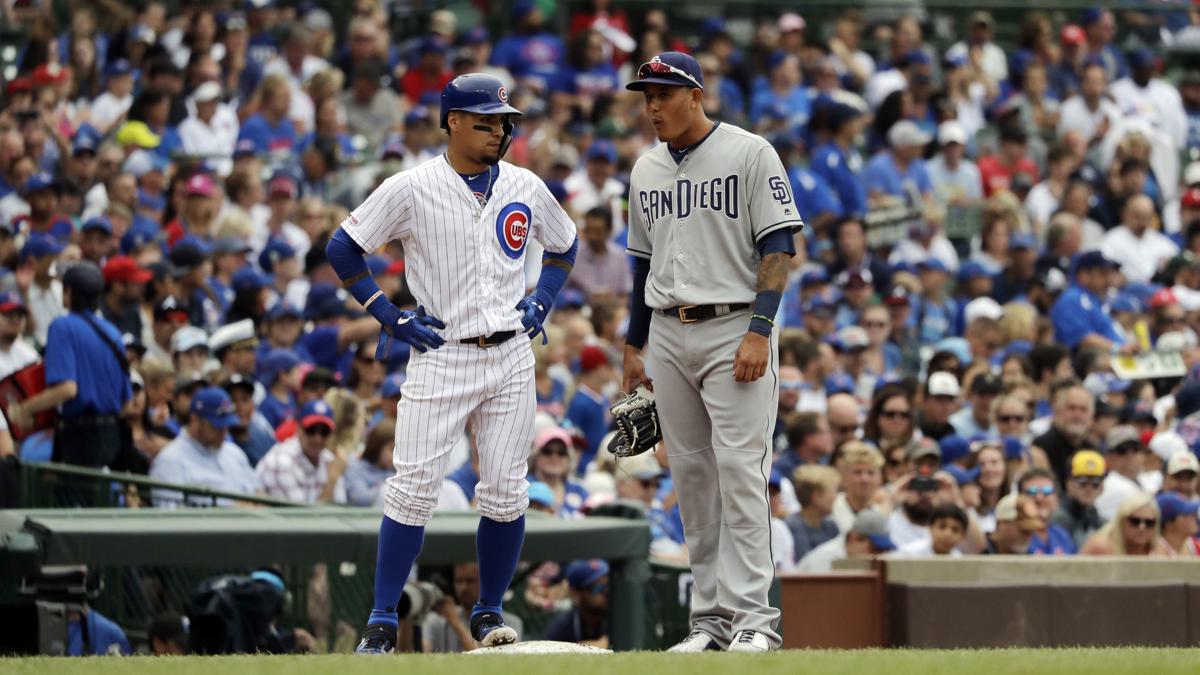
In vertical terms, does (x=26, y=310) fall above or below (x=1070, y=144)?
below

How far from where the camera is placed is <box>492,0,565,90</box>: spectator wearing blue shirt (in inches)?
751

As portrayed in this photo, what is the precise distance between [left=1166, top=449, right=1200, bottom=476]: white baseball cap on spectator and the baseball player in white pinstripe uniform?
619cm

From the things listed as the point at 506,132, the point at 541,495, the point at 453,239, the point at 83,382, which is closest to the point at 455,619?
the point at 541,495

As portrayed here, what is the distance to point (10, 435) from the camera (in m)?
10.8

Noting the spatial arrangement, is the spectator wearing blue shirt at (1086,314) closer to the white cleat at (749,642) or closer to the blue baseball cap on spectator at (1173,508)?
the blue baseball cap on spectator at (1173,508)

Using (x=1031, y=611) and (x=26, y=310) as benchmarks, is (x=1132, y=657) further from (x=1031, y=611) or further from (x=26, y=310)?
(x=26, y=310)

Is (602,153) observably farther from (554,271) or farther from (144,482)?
(554,271)

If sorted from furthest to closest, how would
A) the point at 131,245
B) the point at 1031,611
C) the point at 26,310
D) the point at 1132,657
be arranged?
the point at 131,245
the point at 26,310
the point at 1031,611
the point at 1132,657

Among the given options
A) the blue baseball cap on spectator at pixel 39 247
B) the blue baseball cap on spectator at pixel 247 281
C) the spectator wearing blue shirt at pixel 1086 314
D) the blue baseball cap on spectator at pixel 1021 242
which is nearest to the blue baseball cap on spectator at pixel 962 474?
the spectator wearing blue shirt at pixel 1086 314

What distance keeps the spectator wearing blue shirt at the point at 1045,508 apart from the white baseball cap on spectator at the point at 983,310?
153 inches

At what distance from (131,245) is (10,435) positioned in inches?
127

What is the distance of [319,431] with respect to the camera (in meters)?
11.2

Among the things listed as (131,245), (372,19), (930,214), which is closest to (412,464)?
(131,245)

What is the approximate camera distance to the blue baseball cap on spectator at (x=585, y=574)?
10.4 metres
